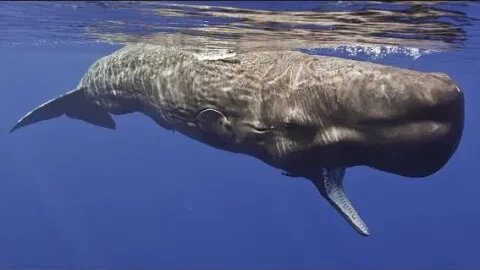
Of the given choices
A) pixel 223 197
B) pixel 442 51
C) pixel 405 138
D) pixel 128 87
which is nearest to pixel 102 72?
pixel 128 87

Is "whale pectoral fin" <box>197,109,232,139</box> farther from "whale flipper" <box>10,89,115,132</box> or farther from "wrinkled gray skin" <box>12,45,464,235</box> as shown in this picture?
"whale flipper" <box>10,89,115,132</box>

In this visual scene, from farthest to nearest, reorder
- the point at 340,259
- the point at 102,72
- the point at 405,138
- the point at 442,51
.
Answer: the point at 340,259
the point at 442,51
the point at 102,72
the point at 405,138

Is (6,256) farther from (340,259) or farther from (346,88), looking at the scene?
(346,88)

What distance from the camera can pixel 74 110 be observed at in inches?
537

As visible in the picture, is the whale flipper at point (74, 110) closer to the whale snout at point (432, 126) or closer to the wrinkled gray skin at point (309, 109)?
the wrinkled gray skin at point (309, 109)

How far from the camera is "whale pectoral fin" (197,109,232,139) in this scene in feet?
26.5

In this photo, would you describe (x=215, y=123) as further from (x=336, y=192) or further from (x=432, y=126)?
(x=432, y=126)

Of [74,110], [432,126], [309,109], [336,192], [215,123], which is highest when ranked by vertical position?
[432,126]

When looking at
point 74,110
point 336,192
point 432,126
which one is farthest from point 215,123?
point 74,110

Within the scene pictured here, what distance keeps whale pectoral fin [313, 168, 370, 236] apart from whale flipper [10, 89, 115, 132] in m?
6.72

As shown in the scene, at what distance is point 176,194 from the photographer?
9650cm

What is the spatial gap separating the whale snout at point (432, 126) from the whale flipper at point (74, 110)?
8151 mm

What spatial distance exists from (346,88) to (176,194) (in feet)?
300

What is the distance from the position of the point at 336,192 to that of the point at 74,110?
8.13 meters
